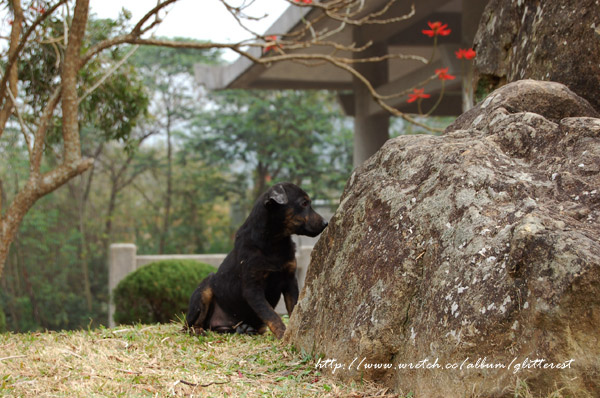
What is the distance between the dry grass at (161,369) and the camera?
307 cm

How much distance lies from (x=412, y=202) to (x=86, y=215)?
18978mm

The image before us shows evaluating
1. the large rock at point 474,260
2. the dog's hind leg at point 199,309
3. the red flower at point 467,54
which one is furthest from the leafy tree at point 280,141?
the large rock at point 474,260

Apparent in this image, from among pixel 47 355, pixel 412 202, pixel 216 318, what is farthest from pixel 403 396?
pixel 216 318

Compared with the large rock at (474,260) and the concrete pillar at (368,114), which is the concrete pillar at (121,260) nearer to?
the concrete pillar at (368,114)

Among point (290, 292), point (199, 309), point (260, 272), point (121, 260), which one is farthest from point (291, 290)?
point (121, 260)

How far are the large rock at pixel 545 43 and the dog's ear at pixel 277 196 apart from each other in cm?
197

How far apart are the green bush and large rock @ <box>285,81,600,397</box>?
574 centimetres

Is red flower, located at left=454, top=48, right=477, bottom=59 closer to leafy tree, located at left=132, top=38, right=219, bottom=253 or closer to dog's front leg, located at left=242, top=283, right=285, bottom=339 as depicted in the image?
dog's front leg, located at left=242, top=283, right=285, bottom=339

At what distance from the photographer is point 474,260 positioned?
283 cm

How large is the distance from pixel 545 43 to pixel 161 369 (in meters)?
3.36

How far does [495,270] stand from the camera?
2715 millimetres

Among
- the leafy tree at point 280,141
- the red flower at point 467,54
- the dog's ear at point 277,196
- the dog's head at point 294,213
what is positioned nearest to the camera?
the dog's ear at point 277,196

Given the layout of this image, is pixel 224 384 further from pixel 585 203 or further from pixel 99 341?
pixel 585 203

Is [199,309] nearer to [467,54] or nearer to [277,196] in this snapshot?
[277,196]
